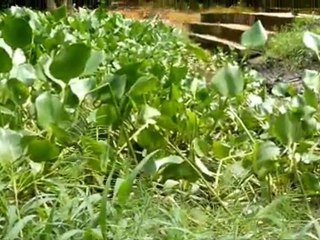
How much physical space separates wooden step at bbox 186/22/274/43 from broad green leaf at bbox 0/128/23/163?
8.42 metres

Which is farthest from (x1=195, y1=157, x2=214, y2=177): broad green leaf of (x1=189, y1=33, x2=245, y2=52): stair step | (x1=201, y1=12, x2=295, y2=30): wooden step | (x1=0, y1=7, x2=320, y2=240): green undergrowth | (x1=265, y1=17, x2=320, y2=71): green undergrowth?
(x1=201, y1=12, x2=295, y2=30): wooden step

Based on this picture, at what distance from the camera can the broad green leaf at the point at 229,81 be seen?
6.66 ft

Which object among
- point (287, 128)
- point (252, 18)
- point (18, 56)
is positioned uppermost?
point (18, 56)

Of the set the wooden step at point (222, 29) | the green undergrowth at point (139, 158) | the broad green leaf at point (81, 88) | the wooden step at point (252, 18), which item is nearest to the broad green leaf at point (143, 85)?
the green undergrowth at point (139, 158)

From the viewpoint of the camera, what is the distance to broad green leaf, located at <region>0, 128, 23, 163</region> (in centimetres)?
171

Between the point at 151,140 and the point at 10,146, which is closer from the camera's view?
the point at 10,146

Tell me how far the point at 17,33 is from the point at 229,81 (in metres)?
0.56

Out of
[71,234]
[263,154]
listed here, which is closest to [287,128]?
[263,154]

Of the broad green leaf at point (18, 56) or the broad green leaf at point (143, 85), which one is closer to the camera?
the broad green leaf at point (143, 85)

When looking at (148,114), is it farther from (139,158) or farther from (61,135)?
(61,135)

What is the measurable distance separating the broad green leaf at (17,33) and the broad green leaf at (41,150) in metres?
0.47

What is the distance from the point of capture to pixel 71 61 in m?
1.89

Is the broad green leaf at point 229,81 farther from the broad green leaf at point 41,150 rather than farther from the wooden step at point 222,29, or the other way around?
the wooden step at point 222,29

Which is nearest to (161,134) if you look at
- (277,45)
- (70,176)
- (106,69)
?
(70,176)
